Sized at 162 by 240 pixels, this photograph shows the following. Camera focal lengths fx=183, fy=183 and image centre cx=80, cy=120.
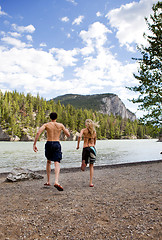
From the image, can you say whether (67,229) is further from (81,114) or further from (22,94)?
(22,94)

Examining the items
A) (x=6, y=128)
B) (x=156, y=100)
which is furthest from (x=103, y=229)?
(x=6, y=128)

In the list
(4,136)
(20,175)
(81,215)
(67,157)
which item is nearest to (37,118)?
(4,136)

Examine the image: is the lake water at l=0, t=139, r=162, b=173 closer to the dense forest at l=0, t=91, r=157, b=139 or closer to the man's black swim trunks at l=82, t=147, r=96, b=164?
the man's black swim trunks at l=82, t=147, r=96, b=164

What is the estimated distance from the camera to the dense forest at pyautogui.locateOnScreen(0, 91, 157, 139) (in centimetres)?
11452

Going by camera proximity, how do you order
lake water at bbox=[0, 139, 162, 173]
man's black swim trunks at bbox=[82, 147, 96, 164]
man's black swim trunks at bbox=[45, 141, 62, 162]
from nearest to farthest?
man's black swim trunks at bbox=[45, 141, 62, 162] < man's black swim trunks at bbox=[82, 147, 96, 164] < lake water at bbox=[0, 139, 162, 173]

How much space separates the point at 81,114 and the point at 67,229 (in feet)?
460

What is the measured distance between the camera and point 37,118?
131m

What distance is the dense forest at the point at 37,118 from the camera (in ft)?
376

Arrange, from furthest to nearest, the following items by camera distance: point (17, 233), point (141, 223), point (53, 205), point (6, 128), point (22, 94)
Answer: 1. point (22, 94)
2. point (6, 128)
3. point (53, 205)
4. point (141, 223)
5. point (17, 233)

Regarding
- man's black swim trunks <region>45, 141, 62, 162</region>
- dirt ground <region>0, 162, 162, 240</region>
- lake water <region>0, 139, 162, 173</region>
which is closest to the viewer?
dirt ground <region>0, 162, 162, 240</region>

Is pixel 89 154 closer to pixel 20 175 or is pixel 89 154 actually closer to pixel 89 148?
pixel 89 148

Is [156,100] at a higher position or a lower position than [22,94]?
lower

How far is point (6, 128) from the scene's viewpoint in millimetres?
111375

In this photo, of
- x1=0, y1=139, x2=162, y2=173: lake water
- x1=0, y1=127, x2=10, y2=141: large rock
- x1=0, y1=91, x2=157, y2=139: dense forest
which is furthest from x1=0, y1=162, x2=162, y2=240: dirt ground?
x1=0, y1=91, x2=157, y2=139: dense forest
